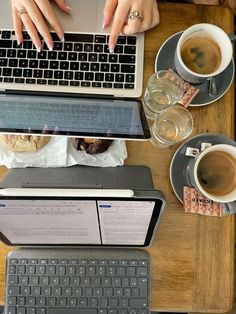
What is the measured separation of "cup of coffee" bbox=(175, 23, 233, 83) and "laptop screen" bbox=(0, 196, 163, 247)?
305mm

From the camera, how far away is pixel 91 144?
73cm

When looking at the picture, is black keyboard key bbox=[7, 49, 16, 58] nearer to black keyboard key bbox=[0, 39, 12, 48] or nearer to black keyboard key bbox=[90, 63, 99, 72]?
black keyboard key bbox=[0, 39, 12, 48]

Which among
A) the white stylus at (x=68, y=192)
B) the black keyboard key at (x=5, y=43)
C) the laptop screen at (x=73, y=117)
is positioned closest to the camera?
the white stylus at (x=68, y=192)

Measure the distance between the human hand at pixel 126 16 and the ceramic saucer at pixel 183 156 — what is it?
24 cm

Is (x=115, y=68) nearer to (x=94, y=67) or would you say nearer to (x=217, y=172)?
(x=94, y=67)

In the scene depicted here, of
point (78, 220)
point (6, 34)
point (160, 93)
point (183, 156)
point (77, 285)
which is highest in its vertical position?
point (6, 34)

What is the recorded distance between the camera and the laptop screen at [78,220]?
0.51m

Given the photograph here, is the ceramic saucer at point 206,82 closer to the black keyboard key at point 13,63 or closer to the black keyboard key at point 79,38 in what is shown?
the black keyboard key at point 79,38

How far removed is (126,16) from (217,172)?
35 centimetres

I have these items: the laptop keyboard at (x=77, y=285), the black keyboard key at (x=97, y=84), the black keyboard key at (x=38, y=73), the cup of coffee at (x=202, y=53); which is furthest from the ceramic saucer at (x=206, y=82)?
the laptop keyboard at (x=77, y=285)

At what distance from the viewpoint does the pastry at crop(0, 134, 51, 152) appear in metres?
0.72

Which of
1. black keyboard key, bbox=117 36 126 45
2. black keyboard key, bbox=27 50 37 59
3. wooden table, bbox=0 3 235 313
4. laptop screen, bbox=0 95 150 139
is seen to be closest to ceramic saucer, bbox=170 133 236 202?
wooden table, bbox=0 3 235 313

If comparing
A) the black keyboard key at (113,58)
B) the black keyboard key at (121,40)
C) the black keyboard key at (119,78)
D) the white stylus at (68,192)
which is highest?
the black keyboard key at (121,40)

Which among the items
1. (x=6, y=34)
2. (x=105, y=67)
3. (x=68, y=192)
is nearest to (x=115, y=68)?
(x=105, y=67)
